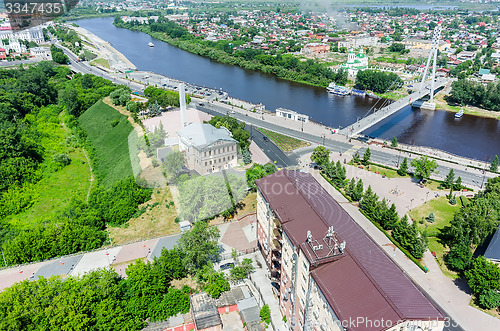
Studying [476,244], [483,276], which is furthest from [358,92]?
[483,276]

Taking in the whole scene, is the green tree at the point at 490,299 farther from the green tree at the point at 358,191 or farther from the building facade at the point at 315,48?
the building facade at the point at 315,48

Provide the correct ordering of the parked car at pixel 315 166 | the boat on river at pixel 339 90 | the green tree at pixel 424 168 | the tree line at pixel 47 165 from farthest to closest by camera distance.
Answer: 1. the boat on river at pixel 339 90
2. the parked car at pixel 315 166
3. the green tree at pixel 424 168
4. the tree line at pixel 47 165

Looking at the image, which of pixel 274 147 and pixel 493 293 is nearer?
pixel 493 293

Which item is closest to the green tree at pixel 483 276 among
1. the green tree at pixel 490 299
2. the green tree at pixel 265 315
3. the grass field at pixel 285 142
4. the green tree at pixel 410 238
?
Result: the green tree at pixel 490 299

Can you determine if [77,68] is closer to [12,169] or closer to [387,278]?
[12,169]

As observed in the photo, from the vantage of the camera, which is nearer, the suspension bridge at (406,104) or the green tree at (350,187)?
the green tree at (350,187)

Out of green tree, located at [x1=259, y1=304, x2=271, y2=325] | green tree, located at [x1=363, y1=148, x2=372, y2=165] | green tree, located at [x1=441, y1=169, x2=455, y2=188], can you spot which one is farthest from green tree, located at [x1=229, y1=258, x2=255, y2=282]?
green tree, located at [x1=441, y1=169, x2=455, y2=188]

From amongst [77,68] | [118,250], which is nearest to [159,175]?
[118,250]
